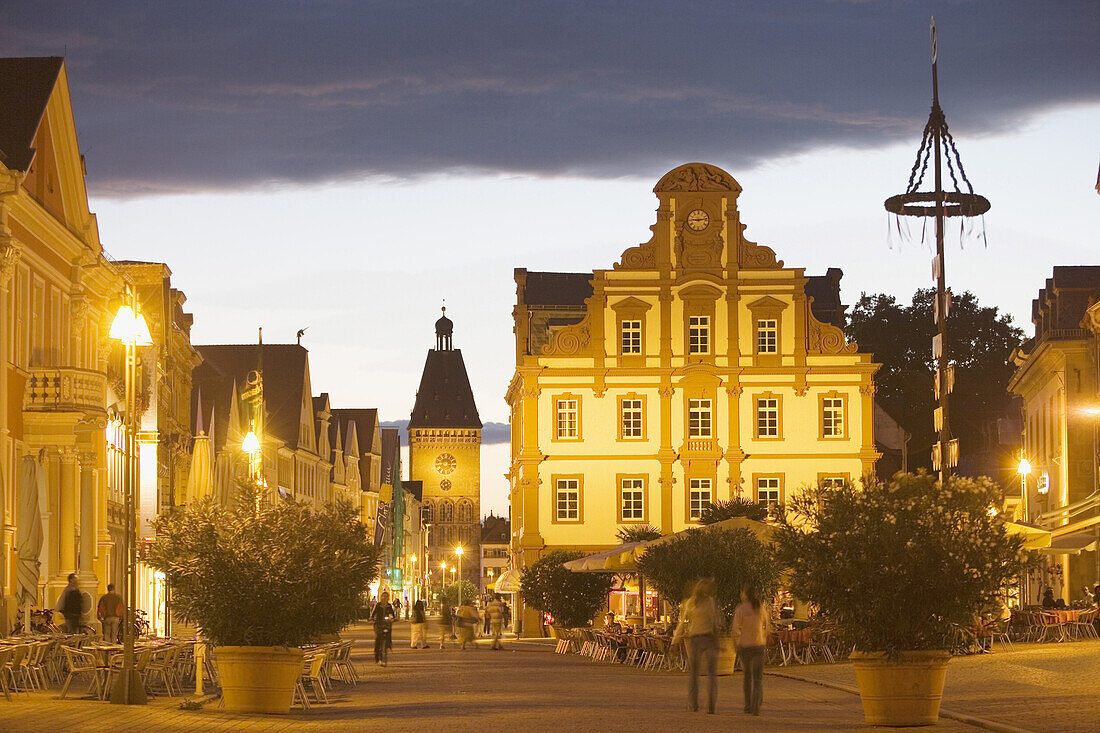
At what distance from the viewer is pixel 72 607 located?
32844 millimetres

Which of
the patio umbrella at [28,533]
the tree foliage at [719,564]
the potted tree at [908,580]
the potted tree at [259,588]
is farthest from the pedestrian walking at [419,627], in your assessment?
the potted tree at [908,580]

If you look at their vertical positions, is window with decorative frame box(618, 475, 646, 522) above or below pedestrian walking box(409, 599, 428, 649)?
above

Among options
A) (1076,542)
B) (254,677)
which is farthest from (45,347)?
(1076,542)

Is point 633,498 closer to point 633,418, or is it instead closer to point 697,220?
point 633,418

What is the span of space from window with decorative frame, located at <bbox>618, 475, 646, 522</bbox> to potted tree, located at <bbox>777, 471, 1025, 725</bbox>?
48994mm

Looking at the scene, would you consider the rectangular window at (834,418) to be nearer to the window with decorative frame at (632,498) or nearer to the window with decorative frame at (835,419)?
the window with decorative frame at (835,419)

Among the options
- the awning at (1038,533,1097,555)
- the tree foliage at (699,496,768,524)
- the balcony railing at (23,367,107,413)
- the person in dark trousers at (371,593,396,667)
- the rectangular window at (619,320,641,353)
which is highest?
the rectangular window at (619,320,641,353)

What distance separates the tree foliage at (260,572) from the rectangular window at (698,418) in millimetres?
46102

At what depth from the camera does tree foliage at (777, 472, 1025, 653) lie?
1972 cm

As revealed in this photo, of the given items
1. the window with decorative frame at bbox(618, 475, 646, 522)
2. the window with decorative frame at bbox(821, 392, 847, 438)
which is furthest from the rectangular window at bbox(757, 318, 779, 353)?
the window with decorative frame at bbox(618, 475, 646, 522)

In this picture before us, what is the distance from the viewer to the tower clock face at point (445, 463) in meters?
197

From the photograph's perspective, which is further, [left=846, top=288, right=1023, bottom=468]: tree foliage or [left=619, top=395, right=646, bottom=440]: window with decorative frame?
[left=846, top=288, right=1023, bottom=468]: tree foliage

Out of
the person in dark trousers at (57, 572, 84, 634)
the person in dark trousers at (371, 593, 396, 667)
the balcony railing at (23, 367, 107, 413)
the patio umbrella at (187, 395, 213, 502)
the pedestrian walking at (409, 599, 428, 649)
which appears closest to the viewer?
the person in dark trousers at (57, 572, 84, 634)

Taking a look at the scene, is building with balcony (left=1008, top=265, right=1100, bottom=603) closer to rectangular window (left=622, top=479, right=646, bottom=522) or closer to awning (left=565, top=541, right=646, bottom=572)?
awning (left=565, top=541, right=646, bottom=572)
